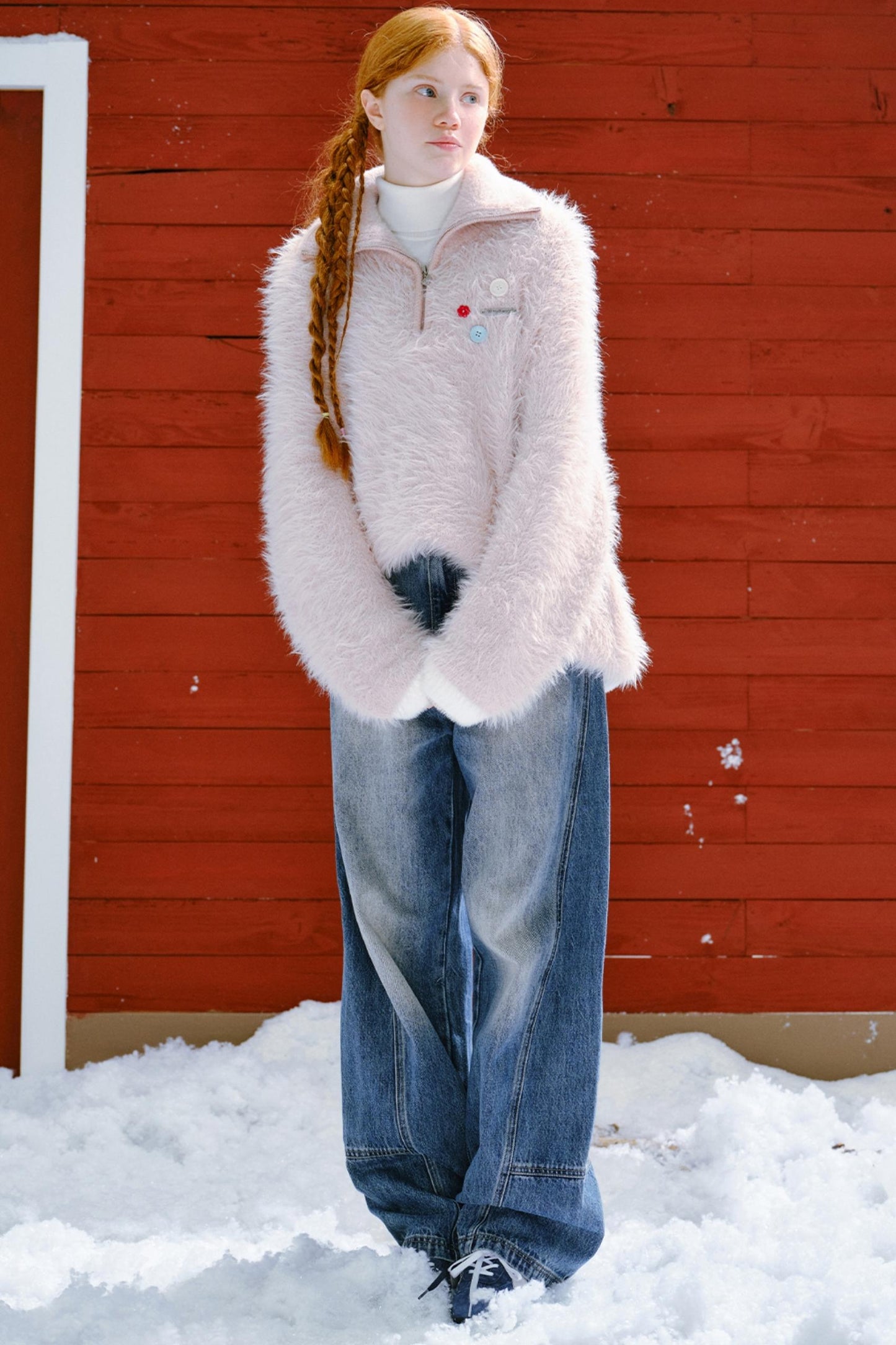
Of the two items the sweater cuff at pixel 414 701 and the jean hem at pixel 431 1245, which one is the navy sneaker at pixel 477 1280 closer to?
the jean hem at pixel 431 1245

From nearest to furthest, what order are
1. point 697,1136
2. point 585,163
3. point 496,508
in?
point 496,508 → point 697,1136 → point 585,163

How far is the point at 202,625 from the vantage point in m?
2.38

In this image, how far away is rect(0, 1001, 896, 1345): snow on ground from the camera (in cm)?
135

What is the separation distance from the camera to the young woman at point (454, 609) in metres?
1.36

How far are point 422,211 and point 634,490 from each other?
1.05 metres

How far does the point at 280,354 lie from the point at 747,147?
1.43 metres

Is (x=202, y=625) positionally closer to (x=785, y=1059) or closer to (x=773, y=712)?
(x=773, y=712)

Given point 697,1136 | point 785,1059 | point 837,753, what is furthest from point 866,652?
point 697,1136

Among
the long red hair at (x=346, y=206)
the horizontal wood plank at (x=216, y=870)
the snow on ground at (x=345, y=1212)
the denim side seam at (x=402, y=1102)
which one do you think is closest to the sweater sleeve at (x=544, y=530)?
the long red hair at (x=346, y=206)

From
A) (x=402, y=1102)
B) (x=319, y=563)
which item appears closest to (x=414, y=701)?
(x=319, y=563)

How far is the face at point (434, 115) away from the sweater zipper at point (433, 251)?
0.09 m

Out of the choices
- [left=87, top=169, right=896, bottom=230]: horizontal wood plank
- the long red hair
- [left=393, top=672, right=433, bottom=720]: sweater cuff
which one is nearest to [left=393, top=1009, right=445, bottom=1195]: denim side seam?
[left=393, top=672, right=433, bottom=720]: sweater cuff

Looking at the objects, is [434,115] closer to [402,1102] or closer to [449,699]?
[449,699]

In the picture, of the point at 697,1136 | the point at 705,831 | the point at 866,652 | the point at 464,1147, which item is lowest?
the point at 697,1136
